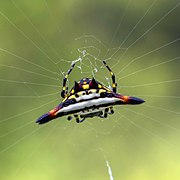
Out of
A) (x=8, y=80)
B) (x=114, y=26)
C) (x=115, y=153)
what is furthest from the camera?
(x=114, y=26)

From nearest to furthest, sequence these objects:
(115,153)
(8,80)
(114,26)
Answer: (115,153) → (8,80) → (114,26)

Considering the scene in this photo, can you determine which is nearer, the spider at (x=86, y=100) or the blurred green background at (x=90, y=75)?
the spider at (x=86, y=100)

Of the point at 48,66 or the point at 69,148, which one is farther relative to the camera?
the point at 48,66

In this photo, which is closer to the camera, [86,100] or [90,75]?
[86,100]

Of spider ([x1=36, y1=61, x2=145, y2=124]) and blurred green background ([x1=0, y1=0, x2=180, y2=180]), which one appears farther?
blurred green background ([x1=0, y1=0, x2=180, y2=180])

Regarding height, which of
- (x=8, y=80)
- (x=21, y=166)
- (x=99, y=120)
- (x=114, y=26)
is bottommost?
(x=21, y=166)

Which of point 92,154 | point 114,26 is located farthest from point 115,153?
point 114,26

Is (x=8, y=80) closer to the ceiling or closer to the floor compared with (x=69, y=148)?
closer to the ceiling

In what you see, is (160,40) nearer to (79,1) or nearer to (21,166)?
(79,1)
